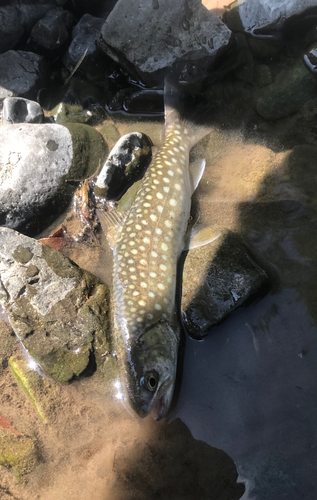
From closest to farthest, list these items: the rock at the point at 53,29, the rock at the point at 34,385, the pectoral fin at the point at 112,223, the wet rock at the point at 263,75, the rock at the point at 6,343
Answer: the rock at the point at 34,385 < the rock at the point at 6,343 < the pectoral fin at the point at 112,223 < the wet rock at the point at 263,75 < the rock at the point at 53,29

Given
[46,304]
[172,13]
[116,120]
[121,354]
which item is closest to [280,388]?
A: [121,354]

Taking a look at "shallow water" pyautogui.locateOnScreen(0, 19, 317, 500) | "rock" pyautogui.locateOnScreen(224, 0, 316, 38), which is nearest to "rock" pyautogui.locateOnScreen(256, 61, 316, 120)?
"rock" pyautogui.locateOnScreen(224, 0, 316, 38)

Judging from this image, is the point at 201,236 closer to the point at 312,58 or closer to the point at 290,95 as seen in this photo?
the point at 290,95

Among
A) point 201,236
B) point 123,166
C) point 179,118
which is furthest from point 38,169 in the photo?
point 201,236

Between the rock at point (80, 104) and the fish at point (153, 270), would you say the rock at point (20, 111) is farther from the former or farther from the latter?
the fish at point (153, 270)

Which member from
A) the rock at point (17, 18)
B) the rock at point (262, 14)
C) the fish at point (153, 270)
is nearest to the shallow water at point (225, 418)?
the fish at point (153, 270)

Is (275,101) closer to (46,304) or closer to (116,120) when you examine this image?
(116,120)
